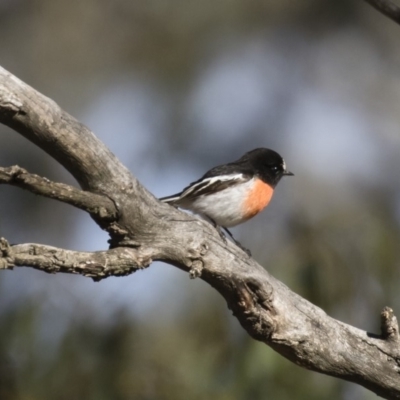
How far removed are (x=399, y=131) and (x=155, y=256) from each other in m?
6.25

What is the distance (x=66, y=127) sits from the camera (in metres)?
2.76

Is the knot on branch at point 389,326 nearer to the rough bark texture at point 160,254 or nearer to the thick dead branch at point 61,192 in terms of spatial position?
the rough bark texture at point 160,254

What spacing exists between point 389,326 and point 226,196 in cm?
167

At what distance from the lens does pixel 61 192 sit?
252 centimetres

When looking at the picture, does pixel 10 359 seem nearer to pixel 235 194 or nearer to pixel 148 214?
pixel 235 194

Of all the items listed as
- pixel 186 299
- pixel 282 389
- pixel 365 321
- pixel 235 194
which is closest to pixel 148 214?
pixel 235 194

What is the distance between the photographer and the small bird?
15.8ft

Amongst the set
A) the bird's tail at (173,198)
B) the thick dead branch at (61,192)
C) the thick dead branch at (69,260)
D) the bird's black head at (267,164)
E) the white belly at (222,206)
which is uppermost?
the bird's black head at (267,164)

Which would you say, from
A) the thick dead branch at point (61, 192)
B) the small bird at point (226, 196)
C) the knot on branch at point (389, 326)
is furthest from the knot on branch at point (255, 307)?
the small bird at point (226, 196)

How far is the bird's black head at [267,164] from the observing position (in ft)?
17.1

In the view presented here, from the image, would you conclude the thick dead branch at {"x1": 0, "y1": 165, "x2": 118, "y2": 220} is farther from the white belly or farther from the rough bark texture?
the white belly

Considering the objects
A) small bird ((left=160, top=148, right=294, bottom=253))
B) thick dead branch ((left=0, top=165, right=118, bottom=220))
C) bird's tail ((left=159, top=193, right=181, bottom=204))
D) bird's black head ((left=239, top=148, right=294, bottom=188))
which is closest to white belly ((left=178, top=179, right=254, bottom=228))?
small bird ((left=160, top=148, right=294, bottom=253))

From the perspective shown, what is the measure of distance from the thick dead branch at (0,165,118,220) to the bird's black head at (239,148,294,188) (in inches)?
97.9

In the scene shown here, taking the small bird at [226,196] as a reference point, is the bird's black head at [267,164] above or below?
above
